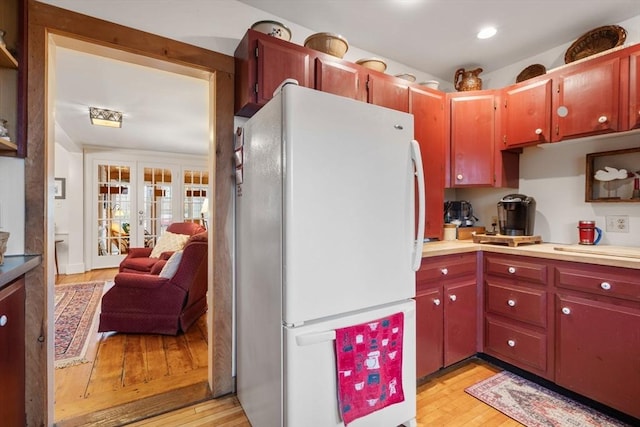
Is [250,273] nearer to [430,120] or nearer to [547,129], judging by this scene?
[430,120]

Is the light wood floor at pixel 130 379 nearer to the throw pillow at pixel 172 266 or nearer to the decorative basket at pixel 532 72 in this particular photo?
the throw pillow at pixel 172 266

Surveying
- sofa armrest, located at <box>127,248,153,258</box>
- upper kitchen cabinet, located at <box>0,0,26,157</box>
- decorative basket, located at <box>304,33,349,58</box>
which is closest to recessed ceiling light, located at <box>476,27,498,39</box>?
decorative basket, located at <box>304,33,349,58</box>

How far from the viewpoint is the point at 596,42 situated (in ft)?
7.20

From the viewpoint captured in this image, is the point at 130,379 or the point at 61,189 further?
the point at 61,189

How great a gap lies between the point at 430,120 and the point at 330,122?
1459 mm

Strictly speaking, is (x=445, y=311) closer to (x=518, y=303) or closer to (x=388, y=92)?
(x=518, y=303)

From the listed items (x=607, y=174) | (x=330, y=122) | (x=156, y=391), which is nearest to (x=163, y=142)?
(x=156, y=391)

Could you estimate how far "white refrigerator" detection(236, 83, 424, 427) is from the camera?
1248 mm

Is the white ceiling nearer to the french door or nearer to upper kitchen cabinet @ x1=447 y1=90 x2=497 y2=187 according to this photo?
upper kitchen cabinet @ x1=447 y1=90 x2=497 y2=187

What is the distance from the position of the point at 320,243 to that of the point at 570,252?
66.5 inches

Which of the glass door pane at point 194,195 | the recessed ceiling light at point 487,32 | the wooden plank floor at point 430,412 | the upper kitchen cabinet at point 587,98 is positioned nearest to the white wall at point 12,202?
the wooden plank floor at point 430,412

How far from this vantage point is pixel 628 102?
187 centimetres

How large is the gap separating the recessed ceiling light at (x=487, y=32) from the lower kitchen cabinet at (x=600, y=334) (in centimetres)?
171

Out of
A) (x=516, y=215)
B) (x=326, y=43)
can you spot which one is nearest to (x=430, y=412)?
(x=516, y=215)
